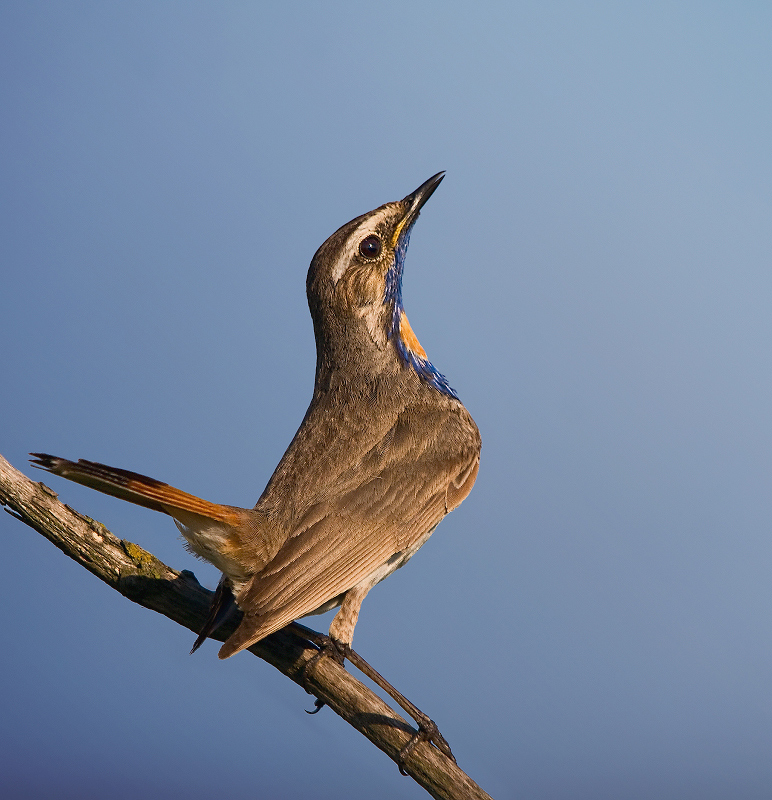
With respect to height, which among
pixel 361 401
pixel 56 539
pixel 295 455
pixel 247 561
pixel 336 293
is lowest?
pixel 56 539

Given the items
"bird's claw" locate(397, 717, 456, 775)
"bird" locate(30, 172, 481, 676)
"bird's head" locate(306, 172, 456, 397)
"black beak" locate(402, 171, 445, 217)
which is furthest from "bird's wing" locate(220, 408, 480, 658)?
"black beak" locate(402, 171, 445, 217)

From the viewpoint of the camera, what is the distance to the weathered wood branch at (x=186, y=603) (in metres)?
3.75

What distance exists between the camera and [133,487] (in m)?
A: 3.39

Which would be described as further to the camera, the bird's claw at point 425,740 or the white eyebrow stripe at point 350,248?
the white eyebrow stripe at point 350,248

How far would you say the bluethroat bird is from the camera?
3723 millimetres

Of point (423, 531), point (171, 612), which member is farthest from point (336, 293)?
point (171, 612)

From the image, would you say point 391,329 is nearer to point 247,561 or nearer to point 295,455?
point 295,455

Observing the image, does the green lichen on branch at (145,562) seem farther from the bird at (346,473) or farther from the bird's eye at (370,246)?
the bird's eye at (370,246)

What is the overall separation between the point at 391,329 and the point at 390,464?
898 millimetres

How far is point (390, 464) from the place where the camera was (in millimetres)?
4445

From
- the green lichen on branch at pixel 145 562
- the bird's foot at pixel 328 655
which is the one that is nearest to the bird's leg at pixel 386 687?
the bird's foot at pixel 328 655

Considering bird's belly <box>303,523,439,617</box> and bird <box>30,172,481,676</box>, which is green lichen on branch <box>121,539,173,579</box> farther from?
bird's belly <box>303,523,439,617</box>

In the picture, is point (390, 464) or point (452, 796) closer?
point (452, 796)

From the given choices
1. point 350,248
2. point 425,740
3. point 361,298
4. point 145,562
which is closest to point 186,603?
point 145,562
